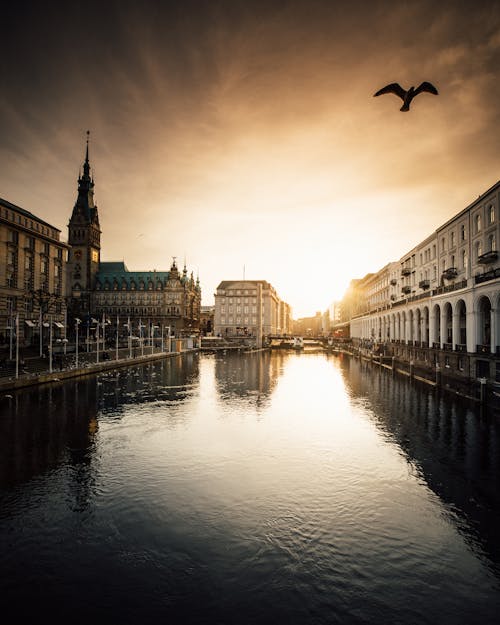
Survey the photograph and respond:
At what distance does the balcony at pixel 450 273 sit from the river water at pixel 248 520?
3138 centimetres

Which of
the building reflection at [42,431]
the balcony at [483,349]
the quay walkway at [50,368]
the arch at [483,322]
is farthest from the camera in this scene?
the quay walkway at [50,368]

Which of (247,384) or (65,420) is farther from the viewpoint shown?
(247,384)

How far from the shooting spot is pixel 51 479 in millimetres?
19562

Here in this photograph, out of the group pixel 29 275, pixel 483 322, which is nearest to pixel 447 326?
pixel 483 322

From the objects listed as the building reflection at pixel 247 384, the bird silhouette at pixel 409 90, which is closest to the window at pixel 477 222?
the building reflection at pixel 247 384

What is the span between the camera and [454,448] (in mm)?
26156

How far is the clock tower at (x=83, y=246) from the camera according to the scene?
573ft

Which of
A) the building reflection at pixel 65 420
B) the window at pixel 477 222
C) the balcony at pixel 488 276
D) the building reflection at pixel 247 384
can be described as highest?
the window at pixel 477 222

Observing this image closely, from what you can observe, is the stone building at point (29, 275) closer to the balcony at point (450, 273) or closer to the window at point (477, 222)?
the balcony at point (450, 273)

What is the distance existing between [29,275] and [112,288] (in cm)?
11219

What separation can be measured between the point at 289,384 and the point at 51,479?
144ft

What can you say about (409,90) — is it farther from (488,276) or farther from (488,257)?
(488,257)

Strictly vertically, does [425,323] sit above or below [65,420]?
above

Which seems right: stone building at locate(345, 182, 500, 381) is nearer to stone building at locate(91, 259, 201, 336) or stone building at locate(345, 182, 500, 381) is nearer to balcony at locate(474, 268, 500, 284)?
balcony at locate(474, 268, 500, 284)
